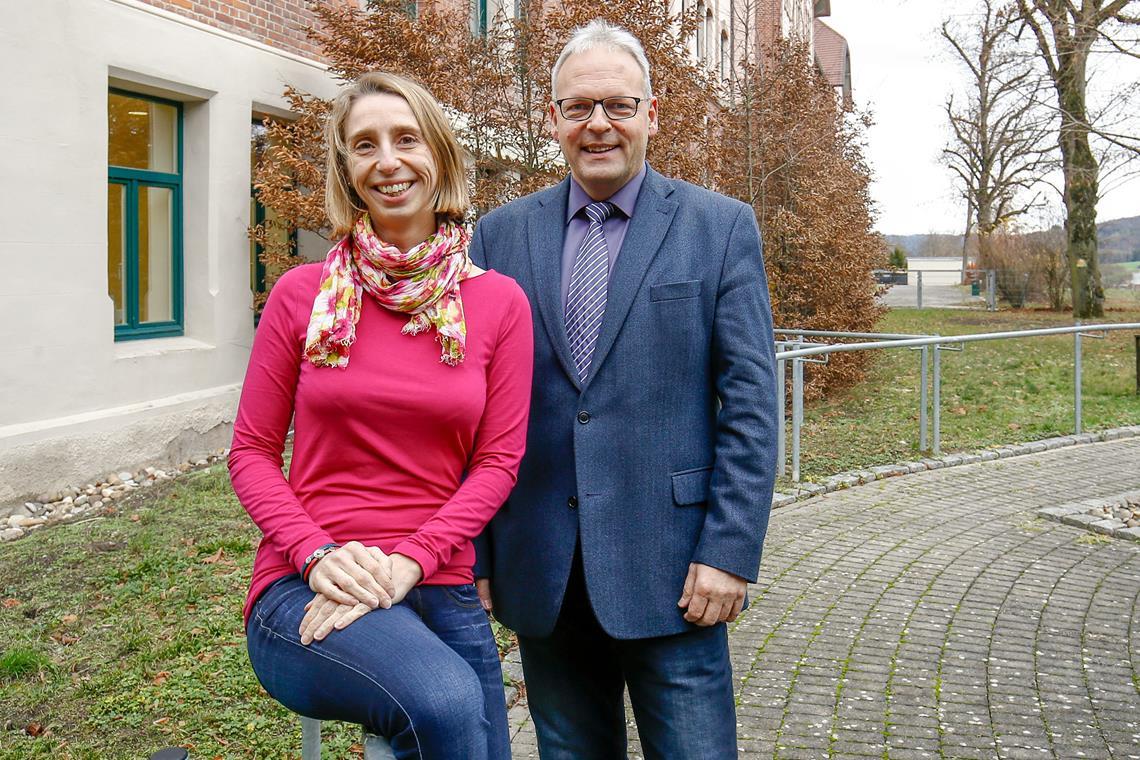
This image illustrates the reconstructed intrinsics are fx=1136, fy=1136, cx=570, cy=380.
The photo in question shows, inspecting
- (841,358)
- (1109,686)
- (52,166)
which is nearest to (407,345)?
(1109,686)

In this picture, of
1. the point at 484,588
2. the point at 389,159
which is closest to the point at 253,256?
the point at 484,588

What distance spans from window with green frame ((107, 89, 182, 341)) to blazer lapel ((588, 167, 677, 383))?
8.14 meters

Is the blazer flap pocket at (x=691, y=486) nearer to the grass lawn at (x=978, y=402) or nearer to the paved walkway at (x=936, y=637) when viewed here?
the paved walkway at (x=936, y=637)

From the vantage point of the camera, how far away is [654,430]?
269 cm

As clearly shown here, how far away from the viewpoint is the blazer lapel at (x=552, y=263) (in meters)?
2.71

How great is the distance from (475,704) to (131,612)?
406cm

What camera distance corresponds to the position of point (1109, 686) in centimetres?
483

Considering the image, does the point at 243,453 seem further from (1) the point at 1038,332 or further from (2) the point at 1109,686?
(1) the point at 1038,332

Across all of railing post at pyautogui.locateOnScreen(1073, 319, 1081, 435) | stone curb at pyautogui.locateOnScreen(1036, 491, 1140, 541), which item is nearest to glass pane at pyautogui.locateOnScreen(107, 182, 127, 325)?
stone curb at pyautogui.locateOnScreen(1036, 491, 1140, 541)

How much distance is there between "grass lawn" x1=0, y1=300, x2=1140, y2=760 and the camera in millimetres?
4270

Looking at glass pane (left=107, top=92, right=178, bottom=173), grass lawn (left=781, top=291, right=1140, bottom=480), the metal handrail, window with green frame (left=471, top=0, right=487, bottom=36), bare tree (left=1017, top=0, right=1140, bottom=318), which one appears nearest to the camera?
the metal handrail

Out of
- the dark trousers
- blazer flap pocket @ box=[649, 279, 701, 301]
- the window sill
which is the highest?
blazer flap pocket @ box=[649, 279, 701, 301]

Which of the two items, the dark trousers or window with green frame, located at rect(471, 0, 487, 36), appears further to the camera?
window with green frame, located at rect(471, 0, 487, 36)

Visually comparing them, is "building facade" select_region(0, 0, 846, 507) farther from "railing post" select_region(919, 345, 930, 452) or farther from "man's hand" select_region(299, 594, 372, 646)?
"man's hand" select_region(299, 594, 372, 646)
